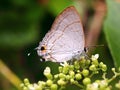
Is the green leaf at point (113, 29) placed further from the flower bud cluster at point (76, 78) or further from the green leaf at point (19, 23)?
the green leaf at point (19, 23)

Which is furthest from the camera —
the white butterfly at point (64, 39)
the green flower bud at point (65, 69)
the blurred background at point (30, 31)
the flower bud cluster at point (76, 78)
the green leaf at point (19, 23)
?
the green leaf at point (19, 23)

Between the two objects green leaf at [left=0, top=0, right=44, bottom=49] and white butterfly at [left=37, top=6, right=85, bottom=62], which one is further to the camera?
green leaf at [left=0, top=0, right=44, bottom=49]

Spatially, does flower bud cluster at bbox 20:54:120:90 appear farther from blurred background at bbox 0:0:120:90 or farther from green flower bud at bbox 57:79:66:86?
blurred background at bbox 0:0:120:90

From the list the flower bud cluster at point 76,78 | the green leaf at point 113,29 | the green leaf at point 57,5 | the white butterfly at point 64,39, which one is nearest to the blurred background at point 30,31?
the green leaf at point 57,5

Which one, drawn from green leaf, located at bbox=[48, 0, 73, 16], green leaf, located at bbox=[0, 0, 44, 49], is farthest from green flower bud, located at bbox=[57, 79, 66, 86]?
green leaf, located at bbox=[0, 0, 44, 49]

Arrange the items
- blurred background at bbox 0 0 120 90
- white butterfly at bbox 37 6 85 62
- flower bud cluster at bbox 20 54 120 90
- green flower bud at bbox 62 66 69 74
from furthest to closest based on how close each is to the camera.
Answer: blurred background at bbox 0 0 120 90 → white butterfly at bbox 37 6 85 62 → green flower bud at bbox 62 66 69 74 → flower bud cluster at bbox 20 54 120 90

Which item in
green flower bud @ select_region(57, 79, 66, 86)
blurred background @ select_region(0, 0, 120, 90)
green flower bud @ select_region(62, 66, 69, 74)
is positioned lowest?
green flower bud @ select_region(57, 79, 66, 86)

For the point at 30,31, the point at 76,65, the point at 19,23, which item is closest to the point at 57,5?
the point at 30,31
